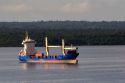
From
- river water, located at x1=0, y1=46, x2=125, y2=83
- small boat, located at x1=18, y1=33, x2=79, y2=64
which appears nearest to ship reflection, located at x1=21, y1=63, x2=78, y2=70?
river water, located at x1=0, y1=46, x2=125, y2=83

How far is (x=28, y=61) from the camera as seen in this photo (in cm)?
9062

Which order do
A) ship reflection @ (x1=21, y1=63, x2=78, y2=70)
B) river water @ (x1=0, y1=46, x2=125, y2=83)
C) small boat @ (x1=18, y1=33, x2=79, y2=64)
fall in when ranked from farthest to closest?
small boat @ (x1=18, y1=33, x2=79, y2=64) < ship reflection @ (x1=21, y1=63, x2=78, y2=70) < river water @ (x1=0, y1=46, x2=125, y2=83)

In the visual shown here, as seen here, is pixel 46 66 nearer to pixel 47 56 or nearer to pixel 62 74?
pixel 47 56

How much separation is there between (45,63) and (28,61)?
8.41ft

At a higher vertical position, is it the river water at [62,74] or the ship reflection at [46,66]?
the ship reflection at [46,66]

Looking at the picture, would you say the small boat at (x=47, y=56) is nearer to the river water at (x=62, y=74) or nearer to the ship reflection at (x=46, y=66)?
the ship reflection at (x=46, y=66)

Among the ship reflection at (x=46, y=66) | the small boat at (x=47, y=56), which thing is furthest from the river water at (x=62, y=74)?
the small boat at (x=47, y=56)

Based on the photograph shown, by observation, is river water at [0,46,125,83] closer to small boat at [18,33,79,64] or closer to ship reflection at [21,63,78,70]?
ship reflection at [21,63,78,70]

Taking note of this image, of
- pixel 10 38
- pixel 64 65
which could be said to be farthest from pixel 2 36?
pixel 64 65

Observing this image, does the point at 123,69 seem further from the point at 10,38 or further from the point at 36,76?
the point at 10,38

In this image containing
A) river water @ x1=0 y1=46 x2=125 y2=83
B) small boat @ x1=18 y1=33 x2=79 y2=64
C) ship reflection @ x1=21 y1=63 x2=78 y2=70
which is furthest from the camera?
small boat @ x1=18 y1=33 x2=79 y2=64

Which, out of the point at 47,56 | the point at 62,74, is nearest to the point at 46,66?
the point at 47,56

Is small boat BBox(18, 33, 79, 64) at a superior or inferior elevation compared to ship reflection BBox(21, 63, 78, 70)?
superior

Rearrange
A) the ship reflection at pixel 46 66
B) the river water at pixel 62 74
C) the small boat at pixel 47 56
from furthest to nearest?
the small boat at pixel 47 56 → the ship reflection at pixel 46 66 → the river water at pixel 62 74
